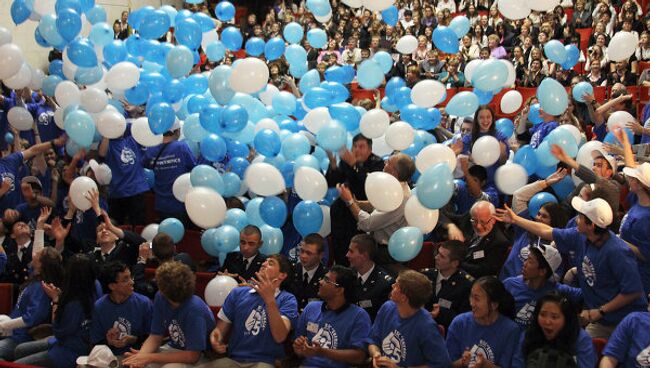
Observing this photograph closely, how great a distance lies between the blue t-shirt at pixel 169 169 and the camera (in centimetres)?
637

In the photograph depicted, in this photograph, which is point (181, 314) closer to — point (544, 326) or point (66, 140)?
point (544, 326)

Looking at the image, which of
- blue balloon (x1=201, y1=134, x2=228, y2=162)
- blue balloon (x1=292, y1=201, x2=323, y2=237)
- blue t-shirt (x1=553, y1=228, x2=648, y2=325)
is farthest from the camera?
blue balloon (x1=201, y1=134, x2=228, y2=162)

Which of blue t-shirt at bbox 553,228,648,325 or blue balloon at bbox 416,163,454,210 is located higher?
blue balloon at bbox 416,163,454,210

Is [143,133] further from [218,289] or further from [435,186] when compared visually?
[435,186]

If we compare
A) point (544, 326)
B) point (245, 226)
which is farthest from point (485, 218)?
point (245, 226)

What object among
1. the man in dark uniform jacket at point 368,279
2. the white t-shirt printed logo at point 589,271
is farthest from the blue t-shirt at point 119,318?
the white t-shirt printed logo at point 589,271

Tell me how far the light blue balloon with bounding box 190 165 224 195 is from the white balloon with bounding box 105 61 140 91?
1064 millimetres

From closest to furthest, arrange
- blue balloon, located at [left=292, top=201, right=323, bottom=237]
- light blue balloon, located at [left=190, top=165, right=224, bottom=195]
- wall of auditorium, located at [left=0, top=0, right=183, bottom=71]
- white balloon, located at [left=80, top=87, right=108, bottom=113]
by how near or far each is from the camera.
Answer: blue balloon, located at [left=292, top=201, right=323, bottom=237], light blue balloon, located at [left=190, top=165, right=224, bottom=195], white balloon, located at [left=80, top=87, right=108, bottom=113], wall of auditorium, located at [left=0, top=0, right=183, bottom=71]

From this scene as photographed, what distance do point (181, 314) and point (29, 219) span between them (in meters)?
2.46

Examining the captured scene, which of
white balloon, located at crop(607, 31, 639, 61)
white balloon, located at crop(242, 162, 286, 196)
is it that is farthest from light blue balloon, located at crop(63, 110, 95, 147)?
white balloon, located at crop(607, 31, 639, 61)

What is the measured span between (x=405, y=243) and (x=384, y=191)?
34cm

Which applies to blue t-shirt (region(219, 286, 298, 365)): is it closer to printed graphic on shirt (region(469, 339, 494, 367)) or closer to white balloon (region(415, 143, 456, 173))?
printed graphic on shirt (region(469, 339, 494, 367))

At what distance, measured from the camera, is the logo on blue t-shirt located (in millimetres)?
4034

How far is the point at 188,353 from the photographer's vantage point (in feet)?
14.4
